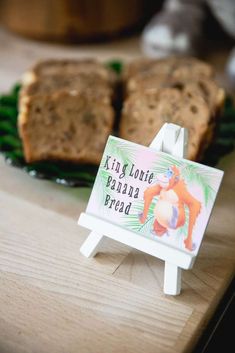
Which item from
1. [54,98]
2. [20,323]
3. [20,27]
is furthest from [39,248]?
[20,27]

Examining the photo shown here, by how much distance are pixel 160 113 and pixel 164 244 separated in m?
0.32

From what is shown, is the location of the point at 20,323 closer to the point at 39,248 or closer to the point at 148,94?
the point at 39,248

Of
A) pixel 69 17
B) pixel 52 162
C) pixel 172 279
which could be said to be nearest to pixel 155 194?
pixel 172 279

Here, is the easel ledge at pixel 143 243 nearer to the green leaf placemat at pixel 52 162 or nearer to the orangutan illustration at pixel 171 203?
the orangutan illustration at pixel 171 203

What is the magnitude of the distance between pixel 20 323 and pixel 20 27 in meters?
0.87

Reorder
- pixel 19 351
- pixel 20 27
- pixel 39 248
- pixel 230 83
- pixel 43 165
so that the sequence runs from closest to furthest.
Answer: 1. pixel 19 351
2. pixel 39 248
3. pixel 43 165
4. pixel 230 83
5. pixel 20 27

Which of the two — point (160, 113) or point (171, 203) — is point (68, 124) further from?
point (171, 203)

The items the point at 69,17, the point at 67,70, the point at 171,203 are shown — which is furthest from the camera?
the point at 69,17

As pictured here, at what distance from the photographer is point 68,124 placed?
97cm

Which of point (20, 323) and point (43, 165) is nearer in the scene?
point (20, 323)

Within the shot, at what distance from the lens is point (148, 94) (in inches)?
39.2

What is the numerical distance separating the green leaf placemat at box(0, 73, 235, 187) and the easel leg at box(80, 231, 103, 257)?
0.12 m

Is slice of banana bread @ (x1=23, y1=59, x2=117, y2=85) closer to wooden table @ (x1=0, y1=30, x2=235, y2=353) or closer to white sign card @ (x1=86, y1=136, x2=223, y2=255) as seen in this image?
wooden table @ (x1=0, y1=30, x2=235, y2=353)

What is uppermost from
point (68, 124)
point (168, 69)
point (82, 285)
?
point (168, 69)
